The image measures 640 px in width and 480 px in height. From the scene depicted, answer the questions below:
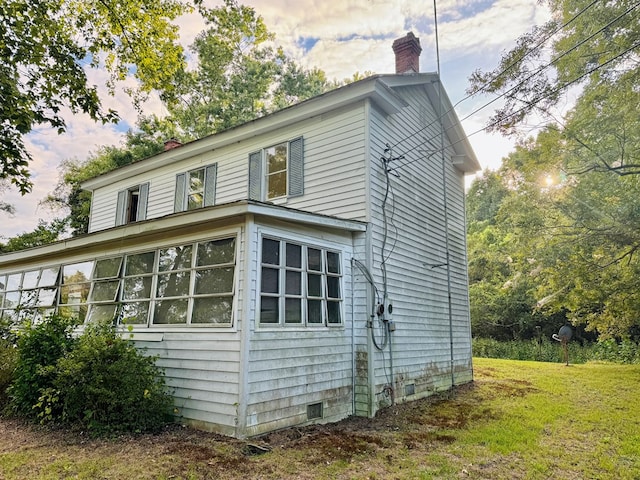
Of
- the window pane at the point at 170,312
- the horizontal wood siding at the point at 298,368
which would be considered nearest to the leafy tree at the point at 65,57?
the window pane at the point at 170,312

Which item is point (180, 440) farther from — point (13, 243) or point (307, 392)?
point (13, 243)

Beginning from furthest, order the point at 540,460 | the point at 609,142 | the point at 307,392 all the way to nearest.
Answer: the point at 609,142 < the point at 307,392 < the point at 540,460

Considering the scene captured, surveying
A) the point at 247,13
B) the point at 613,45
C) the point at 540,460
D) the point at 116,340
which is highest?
the point at 247,13

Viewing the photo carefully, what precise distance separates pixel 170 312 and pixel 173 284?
17.9 inches

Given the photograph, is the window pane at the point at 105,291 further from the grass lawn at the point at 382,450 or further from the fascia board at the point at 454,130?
the fascia board at the point at 454,130

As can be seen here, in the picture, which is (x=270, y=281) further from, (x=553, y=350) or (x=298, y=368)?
(x=553, y=350)

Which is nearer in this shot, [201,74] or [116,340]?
[116,340]

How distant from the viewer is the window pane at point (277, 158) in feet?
29.8

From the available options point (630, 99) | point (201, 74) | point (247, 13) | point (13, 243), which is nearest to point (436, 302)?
point (630, 99)

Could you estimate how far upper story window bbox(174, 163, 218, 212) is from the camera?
1033 cm

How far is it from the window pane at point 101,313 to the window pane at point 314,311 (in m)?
3.65

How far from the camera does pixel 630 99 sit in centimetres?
1029

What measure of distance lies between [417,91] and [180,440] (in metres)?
8.98

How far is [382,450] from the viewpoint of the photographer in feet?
17.1
